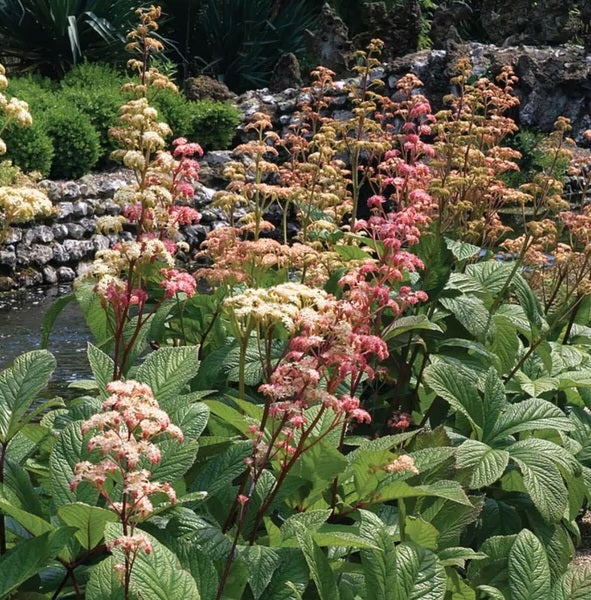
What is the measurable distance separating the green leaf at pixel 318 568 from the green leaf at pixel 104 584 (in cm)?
38

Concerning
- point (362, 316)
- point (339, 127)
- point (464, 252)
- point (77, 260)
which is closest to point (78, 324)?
point (77, 260)

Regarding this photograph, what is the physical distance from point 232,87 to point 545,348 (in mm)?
13664

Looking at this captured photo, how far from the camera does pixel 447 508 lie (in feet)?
8.73

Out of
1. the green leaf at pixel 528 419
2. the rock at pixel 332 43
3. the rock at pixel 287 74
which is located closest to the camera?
the green leaf at pixel 528 419

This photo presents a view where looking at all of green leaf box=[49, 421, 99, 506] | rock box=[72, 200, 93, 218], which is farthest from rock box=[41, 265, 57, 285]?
green leaf box=[49, 421, 99, 506]

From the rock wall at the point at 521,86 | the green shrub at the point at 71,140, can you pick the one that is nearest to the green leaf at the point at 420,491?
the green shrub at the point at 71,140

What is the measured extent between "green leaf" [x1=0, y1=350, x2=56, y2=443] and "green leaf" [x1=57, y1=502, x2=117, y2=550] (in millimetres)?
345

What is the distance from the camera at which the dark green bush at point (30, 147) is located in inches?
371

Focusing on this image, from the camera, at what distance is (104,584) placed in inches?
74.0

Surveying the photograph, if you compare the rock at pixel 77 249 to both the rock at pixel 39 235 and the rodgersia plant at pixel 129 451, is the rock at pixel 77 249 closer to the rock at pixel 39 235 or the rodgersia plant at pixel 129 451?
the rock at pixel 39 235

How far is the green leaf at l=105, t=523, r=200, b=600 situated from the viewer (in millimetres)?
1808

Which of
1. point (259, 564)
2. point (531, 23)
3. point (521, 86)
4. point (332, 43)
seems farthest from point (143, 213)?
point (531, 23)

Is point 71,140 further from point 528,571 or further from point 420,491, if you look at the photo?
point 528,571

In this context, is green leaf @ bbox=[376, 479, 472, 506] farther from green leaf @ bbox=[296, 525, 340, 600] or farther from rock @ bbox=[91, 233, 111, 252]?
rock @ bbox=[91, 233, 111, 252]
